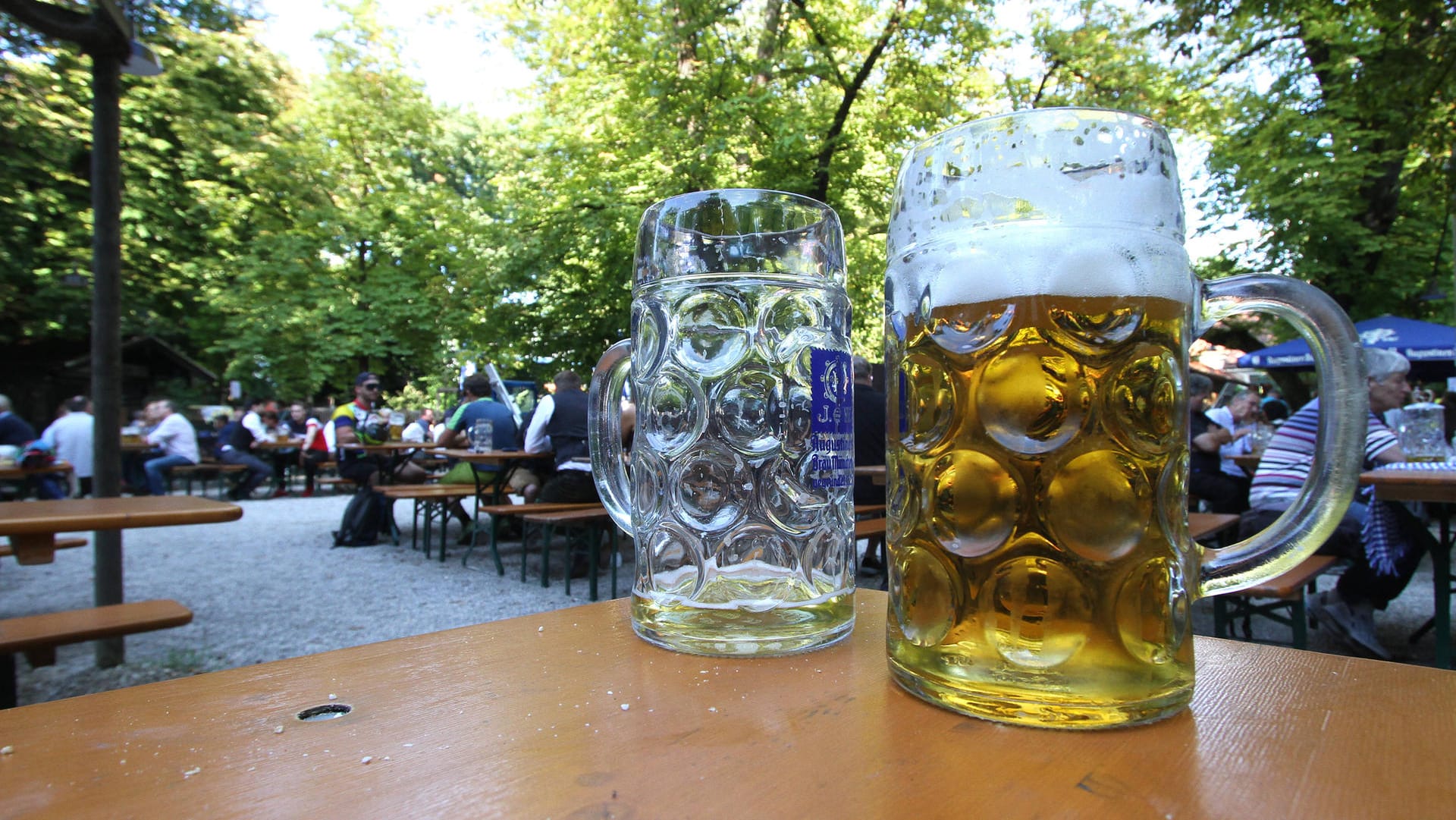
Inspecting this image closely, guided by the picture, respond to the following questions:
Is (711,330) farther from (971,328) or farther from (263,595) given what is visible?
(263,595)

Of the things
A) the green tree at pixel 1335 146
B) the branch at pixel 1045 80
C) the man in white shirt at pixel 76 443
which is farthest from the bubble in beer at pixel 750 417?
the man in white shirt at pixel 76 443

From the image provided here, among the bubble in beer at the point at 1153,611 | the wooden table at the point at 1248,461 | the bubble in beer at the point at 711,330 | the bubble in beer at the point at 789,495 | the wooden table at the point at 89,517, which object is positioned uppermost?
the bubble in beer at the point at 711,330

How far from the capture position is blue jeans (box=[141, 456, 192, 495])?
9.31m

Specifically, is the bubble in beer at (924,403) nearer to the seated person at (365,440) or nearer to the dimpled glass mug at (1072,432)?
the dimpled glass mug at (1072,432)

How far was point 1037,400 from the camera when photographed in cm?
50

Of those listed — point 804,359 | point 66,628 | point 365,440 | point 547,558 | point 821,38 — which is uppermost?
point 821,38

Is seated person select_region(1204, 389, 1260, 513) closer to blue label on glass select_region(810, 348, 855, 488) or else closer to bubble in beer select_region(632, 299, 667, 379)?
blue label on glass select_region(810, 348, 855, 488)

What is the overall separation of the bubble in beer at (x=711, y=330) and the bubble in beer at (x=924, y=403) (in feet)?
0.52

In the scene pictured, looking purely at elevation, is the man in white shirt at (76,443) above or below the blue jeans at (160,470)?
above

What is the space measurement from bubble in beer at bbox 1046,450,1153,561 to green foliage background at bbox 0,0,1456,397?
565 centimetres

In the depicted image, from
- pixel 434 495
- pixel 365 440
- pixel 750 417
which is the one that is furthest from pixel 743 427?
pixel 365 440

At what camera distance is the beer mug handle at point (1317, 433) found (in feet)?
1.63

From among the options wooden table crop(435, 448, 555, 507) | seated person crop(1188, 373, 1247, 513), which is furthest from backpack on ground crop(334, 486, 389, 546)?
seated person crop(1188, 373, 1247, 513)

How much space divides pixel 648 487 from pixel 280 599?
15.4 ft
